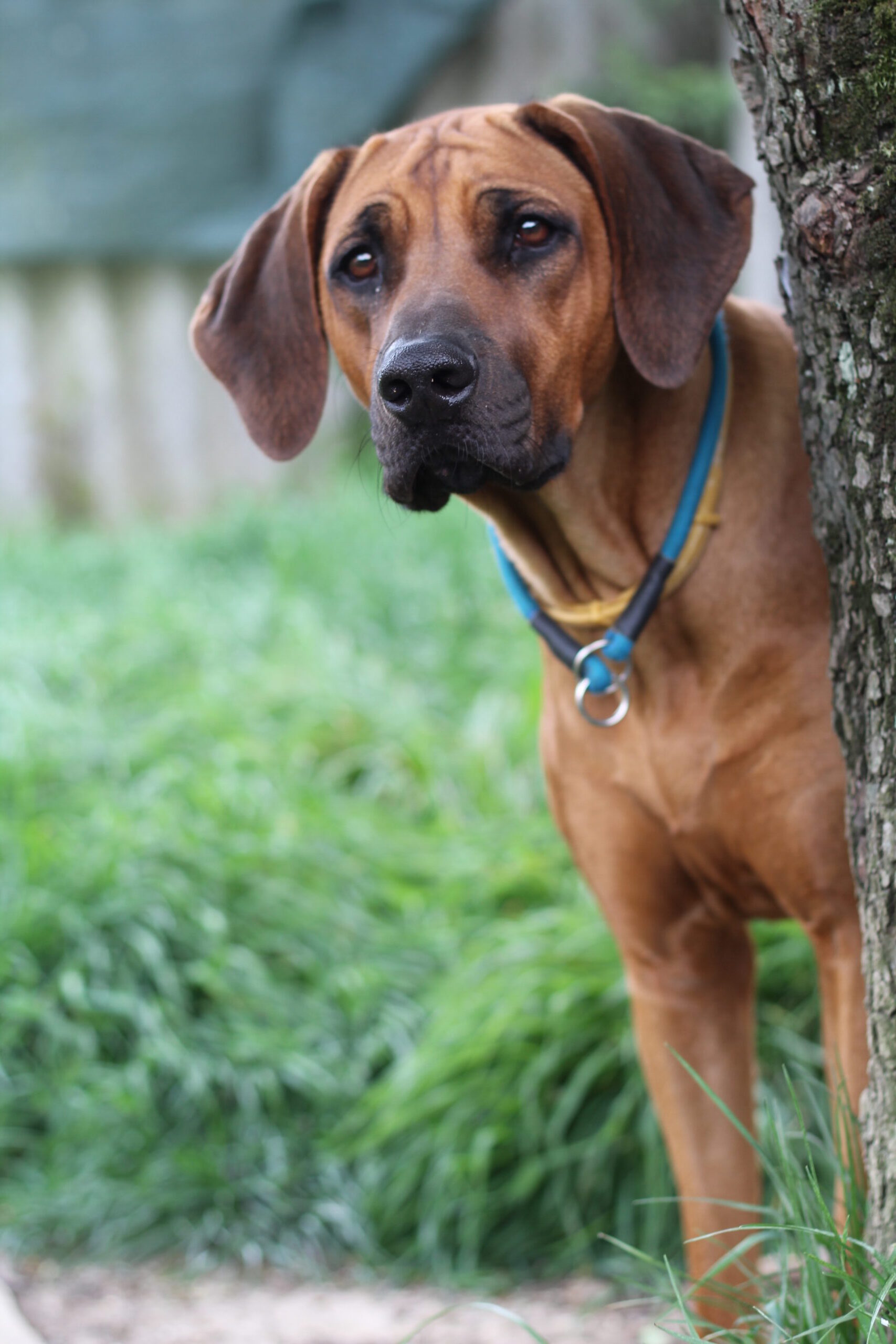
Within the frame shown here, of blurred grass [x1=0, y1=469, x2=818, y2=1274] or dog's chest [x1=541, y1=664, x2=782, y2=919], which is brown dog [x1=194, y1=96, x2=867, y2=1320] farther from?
blurred grass [x1=0, y1=469, x2=818, y2=1274]

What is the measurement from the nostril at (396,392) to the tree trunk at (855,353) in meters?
0.52

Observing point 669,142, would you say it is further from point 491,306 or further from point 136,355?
point 136,355

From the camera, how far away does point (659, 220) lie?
7.32 ft

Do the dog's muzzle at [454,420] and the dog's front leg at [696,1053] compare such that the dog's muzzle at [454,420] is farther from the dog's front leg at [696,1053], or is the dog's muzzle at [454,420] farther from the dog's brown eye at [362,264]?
the dog's front leg at [696,1053]

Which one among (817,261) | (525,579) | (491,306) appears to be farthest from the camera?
(525,579)

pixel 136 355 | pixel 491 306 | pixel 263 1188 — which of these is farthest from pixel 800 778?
pixel 136 355

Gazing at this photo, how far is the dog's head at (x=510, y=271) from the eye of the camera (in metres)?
1.99

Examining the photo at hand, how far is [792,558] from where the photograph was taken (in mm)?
2223

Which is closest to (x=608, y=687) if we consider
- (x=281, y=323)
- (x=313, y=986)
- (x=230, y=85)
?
(x=281, y=323)

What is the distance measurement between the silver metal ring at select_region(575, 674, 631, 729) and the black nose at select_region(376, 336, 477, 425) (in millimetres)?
535

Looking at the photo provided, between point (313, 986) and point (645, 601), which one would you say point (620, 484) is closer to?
point (645, 601)

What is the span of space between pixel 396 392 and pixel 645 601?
524mm

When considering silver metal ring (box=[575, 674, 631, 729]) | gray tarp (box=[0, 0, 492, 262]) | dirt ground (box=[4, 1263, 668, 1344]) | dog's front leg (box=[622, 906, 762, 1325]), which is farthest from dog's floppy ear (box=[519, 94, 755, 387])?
gray tarp (box=[0, 0, 492, 262])

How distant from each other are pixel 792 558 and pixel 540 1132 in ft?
4.91
